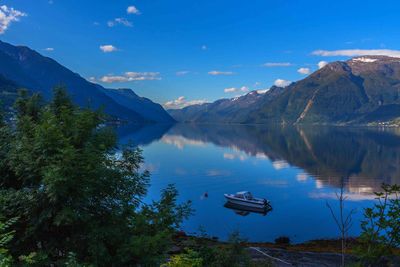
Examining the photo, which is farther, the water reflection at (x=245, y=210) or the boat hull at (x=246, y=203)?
the boat hull at (x=246, y=203)

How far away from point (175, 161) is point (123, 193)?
106 meters

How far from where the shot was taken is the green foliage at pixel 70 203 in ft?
44.8

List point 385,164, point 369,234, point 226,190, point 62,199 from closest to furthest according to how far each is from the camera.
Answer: point 369,234
point 62,199
point 226,190
point 385,164

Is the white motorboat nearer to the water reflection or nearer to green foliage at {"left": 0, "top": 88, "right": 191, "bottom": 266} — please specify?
the water reflection

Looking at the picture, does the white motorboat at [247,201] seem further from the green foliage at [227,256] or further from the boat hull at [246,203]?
the green foliage at [227,256]

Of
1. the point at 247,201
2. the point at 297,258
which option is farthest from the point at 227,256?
the point at 247,201

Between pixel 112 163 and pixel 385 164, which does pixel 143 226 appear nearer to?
pixel 112 163

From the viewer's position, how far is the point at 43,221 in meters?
14.3

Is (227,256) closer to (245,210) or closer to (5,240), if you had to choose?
(5,240)

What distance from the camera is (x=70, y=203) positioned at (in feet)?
46.0

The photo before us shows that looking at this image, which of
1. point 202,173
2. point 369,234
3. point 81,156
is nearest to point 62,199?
point 81,156

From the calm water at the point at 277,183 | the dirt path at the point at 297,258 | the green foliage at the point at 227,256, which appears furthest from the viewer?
the calm water at the point at 277,183

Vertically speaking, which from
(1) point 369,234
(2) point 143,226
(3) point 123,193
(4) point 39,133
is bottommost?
(2) point 143,226

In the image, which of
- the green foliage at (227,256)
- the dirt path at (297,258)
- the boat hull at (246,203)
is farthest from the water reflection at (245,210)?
the green foliage at (227,256)
